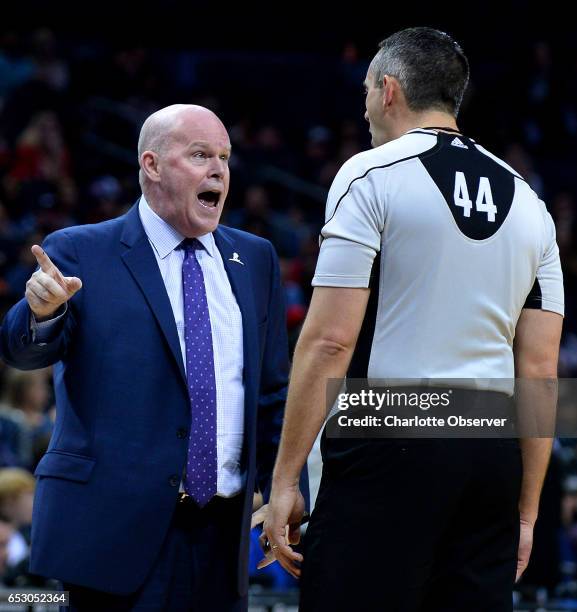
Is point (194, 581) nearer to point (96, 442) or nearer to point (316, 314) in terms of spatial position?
point (96, 442)

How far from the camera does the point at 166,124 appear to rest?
3.24 m

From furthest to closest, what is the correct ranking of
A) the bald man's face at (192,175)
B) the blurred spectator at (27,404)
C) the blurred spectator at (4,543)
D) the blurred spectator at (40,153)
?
the blurred spectator at (40,153), the blurred spectator at (27,404), the blurred spectator at (4,543), the bald man's face at (192,175)

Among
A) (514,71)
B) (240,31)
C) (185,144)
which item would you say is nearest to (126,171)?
(240,31)

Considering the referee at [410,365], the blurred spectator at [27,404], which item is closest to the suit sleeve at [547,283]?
the referee at [410,365]

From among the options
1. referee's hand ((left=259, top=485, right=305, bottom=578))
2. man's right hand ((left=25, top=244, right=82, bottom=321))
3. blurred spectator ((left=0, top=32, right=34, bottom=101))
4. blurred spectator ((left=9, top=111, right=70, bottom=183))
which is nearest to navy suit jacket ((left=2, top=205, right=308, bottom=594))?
man's right hand ((left=25, top=244, right=82, bottom=321))

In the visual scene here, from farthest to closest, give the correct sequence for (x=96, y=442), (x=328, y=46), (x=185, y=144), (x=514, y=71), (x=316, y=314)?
(x=514, y=71), (x=328, y=46), (x=185, y=144), (x=96, y=442), (x=316, y=314)

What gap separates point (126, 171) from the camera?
424 inches

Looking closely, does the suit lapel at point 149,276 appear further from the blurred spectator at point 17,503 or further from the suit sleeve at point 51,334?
the blurred spectator at point 17,503

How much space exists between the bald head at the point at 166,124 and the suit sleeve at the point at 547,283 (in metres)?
0.97

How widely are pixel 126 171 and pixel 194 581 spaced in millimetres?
8043

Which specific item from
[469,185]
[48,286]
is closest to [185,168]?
[48,286]

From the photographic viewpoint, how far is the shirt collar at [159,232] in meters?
3.22

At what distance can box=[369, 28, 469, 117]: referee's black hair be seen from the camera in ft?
9.41

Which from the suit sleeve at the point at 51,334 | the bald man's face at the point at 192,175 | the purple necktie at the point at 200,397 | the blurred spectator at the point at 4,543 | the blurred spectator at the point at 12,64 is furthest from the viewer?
the blurred spectator at the point at 12,64
